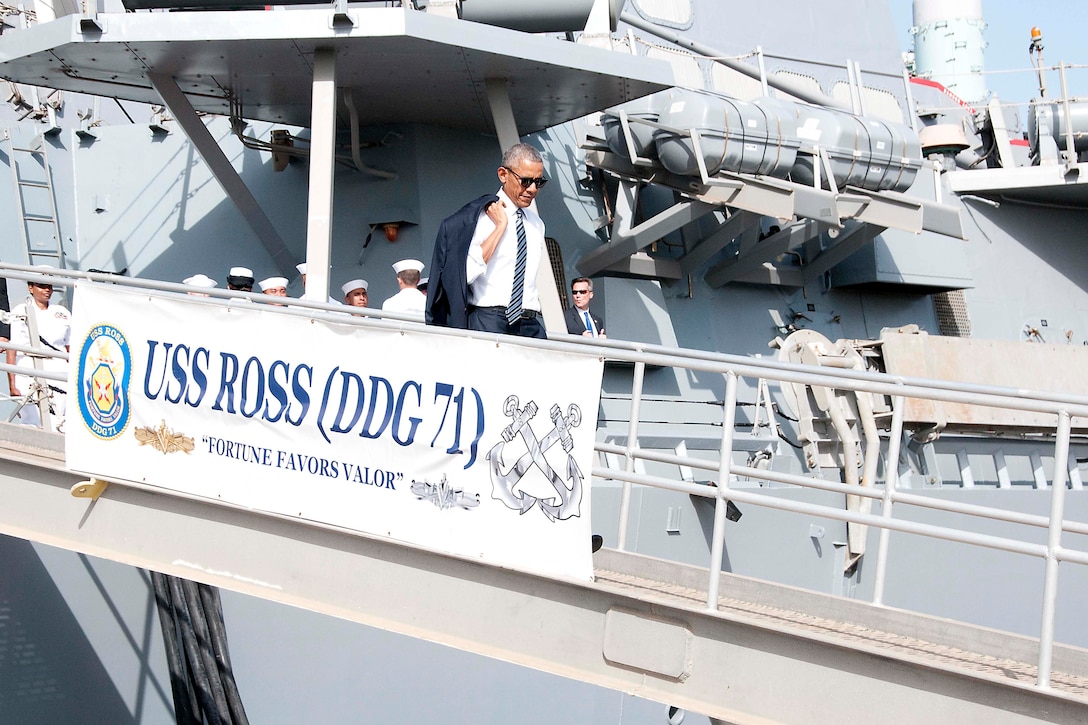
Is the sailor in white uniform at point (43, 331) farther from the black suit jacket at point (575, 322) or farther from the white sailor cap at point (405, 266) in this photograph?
the black suit jacket at point (575, 322)

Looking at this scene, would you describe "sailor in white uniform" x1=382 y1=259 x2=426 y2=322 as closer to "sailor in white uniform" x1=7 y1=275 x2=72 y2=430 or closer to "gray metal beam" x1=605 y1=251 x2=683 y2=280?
"sailor in white uniform" x1=7 y1=275 x2=72 y2=430

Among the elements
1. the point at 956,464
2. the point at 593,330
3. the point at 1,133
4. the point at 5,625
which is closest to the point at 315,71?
the point at 593,330

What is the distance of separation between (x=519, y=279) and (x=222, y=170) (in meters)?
4.17

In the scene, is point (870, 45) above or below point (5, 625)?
above

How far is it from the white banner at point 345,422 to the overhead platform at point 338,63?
241 centimetres

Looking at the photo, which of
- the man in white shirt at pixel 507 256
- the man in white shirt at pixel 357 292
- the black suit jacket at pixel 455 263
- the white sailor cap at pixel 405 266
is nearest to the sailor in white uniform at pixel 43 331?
the man in white shirt at pixel 357 292

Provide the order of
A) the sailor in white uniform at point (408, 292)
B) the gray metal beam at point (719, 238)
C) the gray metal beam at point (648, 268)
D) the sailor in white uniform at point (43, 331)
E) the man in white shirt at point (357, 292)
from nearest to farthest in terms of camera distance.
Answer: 1. the sailor in white uniform at point (43, 331)
2. the sailor in white uniform at point (408, 292)
3. the man in white shirt at point (357, 292)
4. the gray metal beam at point (648, 268)
5. the gray metal beam at point (719, 238)

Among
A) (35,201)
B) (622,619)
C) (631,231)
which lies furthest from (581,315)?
(35,201)

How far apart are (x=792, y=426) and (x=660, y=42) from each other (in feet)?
13.7

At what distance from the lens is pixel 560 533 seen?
369 cm

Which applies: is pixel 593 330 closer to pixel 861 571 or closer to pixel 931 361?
pixel 861 571

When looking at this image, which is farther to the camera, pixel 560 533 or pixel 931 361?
pixel 931 361

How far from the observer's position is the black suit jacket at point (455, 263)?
4.13 meters

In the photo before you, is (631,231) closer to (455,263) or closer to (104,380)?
(455,263)
